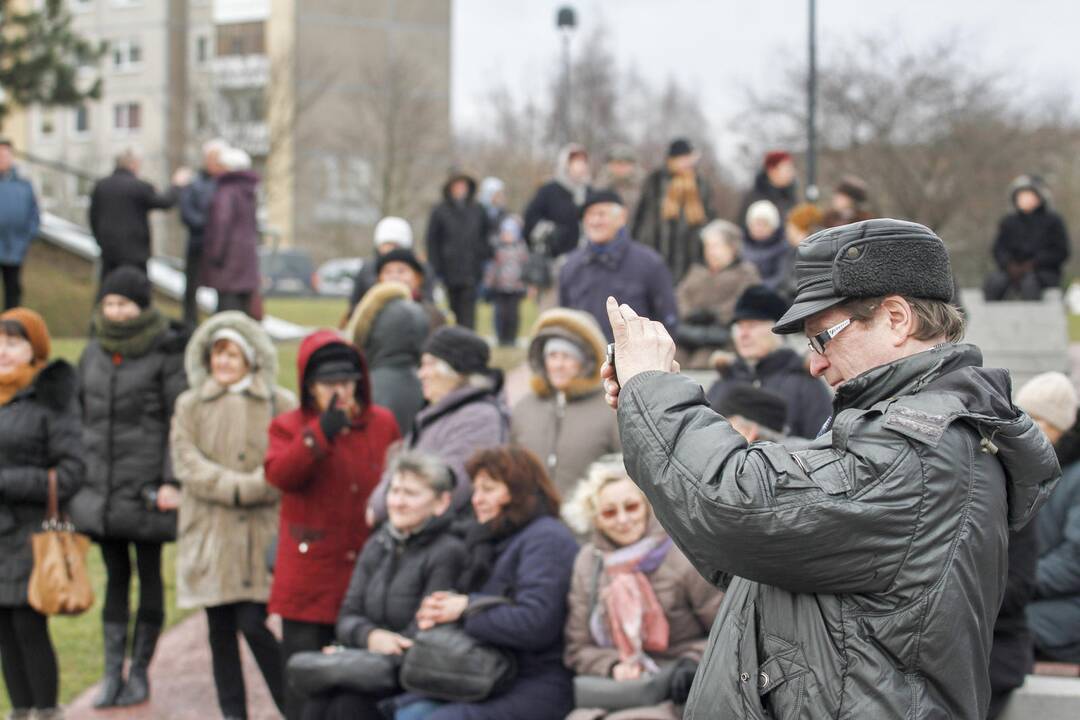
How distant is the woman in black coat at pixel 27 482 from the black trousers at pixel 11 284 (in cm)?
902

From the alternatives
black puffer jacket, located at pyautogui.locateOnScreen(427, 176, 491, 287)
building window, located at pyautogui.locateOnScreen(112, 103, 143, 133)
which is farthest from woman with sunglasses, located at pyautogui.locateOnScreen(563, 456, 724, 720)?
building window, located at pyautogui.locateOnScreen(112, 103, 143, 133)

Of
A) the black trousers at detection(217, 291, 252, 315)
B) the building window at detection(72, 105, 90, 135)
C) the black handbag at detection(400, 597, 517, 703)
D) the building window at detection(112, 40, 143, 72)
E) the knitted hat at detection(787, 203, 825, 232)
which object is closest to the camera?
the black handbag at detection(400, 597, 517, 703)

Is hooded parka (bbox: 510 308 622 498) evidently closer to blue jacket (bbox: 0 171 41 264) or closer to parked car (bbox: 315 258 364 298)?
blue jacket (bbox: 0 171 41 264)

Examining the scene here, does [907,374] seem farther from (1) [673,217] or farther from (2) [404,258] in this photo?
(1) [673,217]

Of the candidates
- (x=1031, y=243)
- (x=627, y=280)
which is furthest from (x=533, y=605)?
(x=1031, y=243)

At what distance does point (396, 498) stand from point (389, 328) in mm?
2402

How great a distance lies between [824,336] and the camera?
2.91 m

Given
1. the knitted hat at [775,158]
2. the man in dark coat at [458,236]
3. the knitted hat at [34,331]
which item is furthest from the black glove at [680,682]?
the man in dark coat at [458,236]

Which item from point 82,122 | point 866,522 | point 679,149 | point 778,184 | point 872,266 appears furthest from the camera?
point 82,122

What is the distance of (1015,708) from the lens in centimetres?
548

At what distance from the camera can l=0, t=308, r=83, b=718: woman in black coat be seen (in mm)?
6988

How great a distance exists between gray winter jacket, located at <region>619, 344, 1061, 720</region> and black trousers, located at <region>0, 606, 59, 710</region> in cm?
512

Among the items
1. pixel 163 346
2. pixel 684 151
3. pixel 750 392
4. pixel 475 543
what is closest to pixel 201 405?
pixel 163 346

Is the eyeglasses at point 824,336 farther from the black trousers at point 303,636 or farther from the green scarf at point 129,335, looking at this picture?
the green scarf at point 129,335
